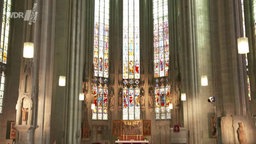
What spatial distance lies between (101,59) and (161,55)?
5.80 m

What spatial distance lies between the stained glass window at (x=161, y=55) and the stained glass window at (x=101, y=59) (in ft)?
15.7

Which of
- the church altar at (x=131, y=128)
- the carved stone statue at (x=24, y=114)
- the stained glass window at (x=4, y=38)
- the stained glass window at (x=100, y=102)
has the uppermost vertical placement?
the stained glass window at (x=4, y=38)

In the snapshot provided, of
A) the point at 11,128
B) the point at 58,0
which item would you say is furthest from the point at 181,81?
the point at 11,128

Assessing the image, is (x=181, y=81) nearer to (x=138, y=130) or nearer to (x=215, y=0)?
(x=138, y=130)

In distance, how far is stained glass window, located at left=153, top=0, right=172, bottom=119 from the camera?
98.9 feet

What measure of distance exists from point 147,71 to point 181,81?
15.2ft

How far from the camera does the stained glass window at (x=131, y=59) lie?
30859 mm

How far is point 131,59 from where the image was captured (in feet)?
105

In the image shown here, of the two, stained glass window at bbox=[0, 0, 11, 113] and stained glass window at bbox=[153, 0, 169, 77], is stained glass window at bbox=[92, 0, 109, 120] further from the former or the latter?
stained glass window at bbox=[0, 0, 11, 113]

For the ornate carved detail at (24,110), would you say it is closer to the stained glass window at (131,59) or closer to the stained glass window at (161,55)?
the stained glass window at (161,55)

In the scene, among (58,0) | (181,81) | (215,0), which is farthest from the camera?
(181,81)

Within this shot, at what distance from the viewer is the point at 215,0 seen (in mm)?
14297

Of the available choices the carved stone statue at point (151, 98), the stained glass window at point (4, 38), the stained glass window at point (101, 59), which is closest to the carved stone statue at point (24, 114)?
the stained glass window at point (4, 38)

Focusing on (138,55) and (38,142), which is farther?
(138,55)
